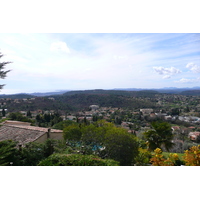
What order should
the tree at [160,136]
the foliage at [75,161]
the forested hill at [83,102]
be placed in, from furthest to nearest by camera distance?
the forested hill at [83,102], the tree at [160,136], the foliage at [75,161]

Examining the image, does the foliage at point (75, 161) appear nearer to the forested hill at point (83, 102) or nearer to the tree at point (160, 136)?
the tree at point (160, 136)

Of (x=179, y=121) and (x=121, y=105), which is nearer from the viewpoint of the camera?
(x=179, y=121)

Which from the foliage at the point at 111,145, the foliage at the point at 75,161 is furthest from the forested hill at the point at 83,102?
the foliage at the point at 75,161

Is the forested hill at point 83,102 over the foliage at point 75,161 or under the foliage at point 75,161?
under

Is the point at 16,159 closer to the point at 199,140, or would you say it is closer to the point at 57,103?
the point at 199,140

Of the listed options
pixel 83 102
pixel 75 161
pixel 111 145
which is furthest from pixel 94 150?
pixel 83 102

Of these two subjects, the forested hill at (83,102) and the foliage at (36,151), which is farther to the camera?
the forested hill at (83,102)

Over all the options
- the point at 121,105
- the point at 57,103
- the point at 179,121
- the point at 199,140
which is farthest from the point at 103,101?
the point at 199,140

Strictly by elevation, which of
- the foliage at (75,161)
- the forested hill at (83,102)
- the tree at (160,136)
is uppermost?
the foliage at (75,161)

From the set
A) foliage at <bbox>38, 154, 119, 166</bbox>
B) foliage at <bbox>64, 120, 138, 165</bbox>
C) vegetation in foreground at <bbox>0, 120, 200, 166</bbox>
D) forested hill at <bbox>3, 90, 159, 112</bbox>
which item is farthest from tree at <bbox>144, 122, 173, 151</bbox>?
forested hill at <bbox>3, 90, 159, 112</bbox>

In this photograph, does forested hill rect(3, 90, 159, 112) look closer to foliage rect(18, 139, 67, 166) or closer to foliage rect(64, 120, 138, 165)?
foliage rect(64, 120, 138, 165)

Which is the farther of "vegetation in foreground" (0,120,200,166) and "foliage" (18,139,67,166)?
"foliage" (18,139,67,166)
